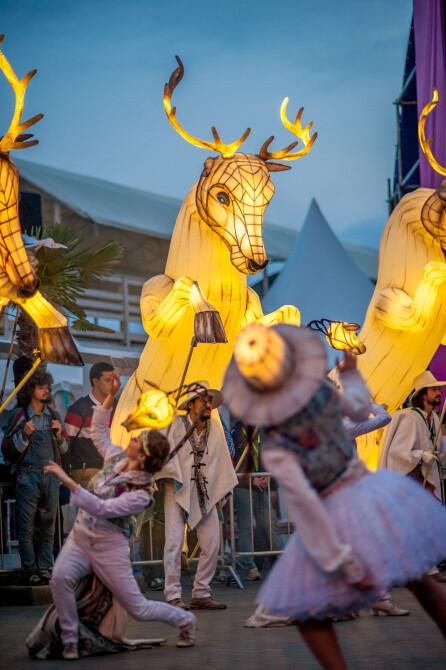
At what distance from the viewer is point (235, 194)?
7.51m

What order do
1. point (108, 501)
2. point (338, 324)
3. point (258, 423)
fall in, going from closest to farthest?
1. point (258, 423)
2. point (108, 501)
3. point (338, 324)

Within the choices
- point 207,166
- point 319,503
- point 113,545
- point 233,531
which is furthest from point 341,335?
point 319,503

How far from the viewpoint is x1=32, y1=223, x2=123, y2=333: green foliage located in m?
11.0

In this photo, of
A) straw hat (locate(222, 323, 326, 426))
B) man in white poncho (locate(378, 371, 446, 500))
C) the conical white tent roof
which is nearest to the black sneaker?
man in white poncho (locate(378, 371, 446, 500))

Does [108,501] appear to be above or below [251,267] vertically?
below

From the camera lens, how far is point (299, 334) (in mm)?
3789

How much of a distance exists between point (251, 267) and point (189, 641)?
10.1ft

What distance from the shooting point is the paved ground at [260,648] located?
187 inches

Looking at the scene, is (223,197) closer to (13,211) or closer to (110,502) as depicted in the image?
(13,211)

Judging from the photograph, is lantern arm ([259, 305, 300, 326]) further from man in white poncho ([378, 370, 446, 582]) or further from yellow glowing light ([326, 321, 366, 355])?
man in white poncho ([378, 370, 446, 582])

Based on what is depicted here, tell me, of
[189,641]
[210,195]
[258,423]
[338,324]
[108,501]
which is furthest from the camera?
[338,324]

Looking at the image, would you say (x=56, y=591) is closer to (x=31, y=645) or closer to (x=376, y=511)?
(x=31, y=645)

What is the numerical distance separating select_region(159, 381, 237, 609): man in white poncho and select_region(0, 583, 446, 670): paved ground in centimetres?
42

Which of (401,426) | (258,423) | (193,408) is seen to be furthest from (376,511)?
(401,426)
